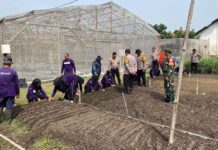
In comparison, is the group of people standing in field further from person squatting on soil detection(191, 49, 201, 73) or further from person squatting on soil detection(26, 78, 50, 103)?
person squatting on soil detection(191, 49, 201, 73)

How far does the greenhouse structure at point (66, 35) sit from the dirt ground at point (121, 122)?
701cm

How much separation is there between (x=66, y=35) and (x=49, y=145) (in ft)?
45.7

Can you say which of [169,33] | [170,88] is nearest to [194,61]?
[170,88]

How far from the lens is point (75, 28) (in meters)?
20.4

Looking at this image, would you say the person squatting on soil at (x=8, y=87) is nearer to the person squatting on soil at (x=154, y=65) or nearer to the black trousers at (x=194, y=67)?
the person squatting on soil at (x=154, y=65)

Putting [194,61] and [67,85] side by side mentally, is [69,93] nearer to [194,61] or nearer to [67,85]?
[67,85]

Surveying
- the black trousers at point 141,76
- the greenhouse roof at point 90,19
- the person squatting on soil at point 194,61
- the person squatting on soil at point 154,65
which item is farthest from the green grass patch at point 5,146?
the person squatting on soil at point 194,61

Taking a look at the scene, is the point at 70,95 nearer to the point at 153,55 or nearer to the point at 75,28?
the point at 153,55

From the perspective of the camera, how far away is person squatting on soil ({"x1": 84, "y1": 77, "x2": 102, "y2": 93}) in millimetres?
13352

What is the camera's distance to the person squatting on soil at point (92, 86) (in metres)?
13.4

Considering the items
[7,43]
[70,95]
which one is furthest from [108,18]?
[70,95]

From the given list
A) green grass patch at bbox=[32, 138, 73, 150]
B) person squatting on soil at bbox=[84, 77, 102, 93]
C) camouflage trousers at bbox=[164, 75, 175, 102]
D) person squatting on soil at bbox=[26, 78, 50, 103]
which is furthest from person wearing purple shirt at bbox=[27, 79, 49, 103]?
green grass patch at bbox=[32, 138, 73, 150]

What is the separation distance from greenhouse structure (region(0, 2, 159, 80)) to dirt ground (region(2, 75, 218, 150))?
7.01 metres

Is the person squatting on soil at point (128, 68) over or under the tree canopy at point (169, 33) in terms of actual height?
under
